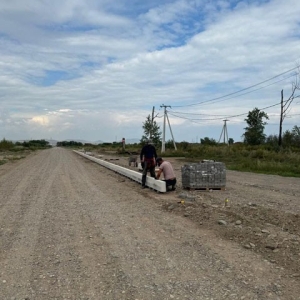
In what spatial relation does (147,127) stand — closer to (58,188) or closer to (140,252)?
(58,188)

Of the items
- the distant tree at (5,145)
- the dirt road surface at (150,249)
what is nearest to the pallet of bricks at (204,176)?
the dirt road surface at (150,249)

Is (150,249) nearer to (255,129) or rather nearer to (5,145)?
(255,129)

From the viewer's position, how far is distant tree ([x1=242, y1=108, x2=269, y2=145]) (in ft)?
202

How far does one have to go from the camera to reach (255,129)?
63.6 m

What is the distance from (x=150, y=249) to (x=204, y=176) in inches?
288

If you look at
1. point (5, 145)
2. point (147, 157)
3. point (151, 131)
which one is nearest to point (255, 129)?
point (151, 131)

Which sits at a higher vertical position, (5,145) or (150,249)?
(5,145)

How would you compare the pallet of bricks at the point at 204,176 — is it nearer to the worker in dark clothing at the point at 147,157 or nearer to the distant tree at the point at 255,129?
the worker in dark clothing at the point at 147,157

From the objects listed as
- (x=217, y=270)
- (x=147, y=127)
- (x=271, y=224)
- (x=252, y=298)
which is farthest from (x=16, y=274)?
(x=147, y=127)

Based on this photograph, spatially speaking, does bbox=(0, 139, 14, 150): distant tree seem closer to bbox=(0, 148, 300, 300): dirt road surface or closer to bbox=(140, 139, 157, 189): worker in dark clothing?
bbox=(140, 139, 157, 189): worker in dark clothing

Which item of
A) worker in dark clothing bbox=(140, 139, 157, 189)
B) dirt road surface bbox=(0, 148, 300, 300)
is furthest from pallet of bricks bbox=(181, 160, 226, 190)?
→ dirt road surface bbox=(0, 148, 300, 300)

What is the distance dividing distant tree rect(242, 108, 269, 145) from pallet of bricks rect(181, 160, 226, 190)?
Result: 49632 millimetres

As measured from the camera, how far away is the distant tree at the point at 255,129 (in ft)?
202

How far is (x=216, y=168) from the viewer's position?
43.1ft
